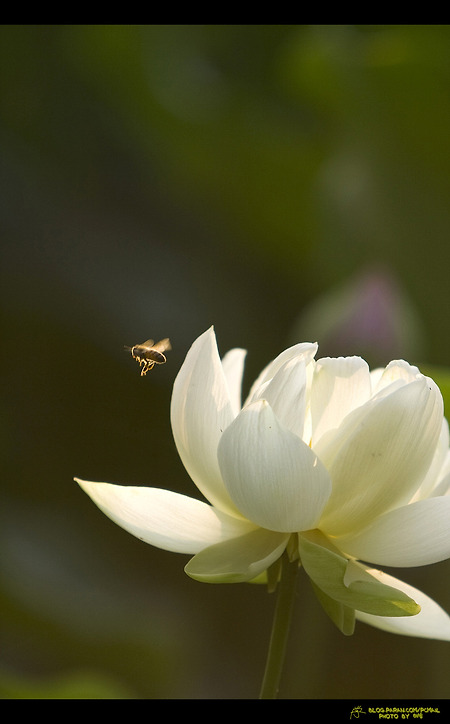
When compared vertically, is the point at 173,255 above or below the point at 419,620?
above

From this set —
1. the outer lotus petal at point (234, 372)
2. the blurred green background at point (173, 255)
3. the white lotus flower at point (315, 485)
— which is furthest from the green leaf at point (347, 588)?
the blurred green background at point (173, 255)

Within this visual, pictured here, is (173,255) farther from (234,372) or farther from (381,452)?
(381,452)

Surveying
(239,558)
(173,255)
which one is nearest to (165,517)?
(239,558)

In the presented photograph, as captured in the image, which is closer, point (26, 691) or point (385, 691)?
point (26, 691)

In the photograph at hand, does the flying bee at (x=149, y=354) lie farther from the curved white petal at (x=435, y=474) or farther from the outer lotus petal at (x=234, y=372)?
the curved white petal at (x=435, y=474)
